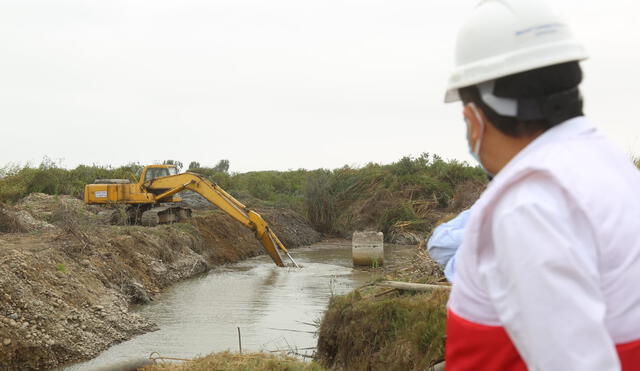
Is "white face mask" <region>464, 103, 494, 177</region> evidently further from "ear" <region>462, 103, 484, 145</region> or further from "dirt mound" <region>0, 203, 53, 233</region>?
"dirt mound" <region>0, 203, 53, 233</region>

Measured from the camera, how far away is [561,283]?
1.17m

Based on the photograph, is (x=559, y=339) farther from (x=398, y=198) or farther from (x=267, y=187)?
(x=267, y=187)

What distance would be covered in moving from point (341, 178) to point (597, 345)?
3444 centimetres

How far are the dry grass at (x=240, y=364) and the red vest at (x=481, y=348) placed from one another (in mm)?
4918

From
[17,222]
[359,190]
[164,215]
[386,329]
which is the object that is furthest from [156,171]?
[386,329]

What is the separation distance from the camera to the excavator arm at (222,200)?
20.8 meters

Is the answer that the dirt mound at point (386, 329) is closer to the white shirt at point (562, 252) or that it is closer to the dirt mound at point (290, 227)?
the white shirt at point (562, 252)

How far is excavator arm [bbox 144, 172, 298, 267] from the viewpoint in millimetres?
20766

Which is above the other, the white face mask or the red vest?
the white face mask

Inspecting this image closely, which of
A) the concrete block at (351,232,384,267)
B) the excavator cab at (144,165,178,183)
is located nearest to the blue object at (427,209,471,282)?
the concrete block at (351,232,384,267)

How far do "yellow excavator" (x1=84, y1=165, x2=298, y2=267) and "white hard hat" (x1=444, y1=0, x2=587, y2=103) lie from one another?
64.2 feet

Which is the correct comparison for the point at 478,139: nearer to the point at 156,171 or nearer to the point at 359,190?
the point at 156,171

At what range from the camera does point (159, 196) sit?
74.1 feet

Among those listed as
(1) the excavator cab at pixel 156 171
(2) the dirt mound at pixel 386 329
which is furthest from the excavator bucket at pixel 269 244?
(2) the dirt mound at pixel 386 329
